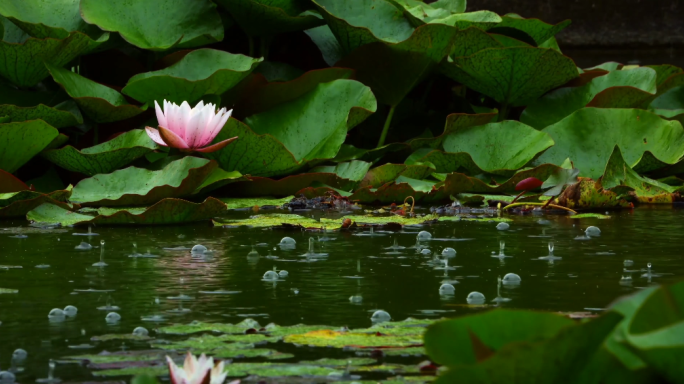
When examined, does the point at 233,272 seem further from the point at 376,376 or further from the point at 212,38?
the point at 212,38

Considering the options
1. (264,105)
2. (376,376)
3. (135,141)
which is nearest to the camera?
(376,376)

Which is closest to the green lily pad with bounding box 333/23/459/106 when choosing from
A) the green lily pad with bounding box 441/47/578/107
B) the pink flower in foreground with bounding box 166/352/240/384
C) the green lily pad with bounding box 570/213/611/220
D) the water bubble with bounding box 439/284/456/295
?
the green lily pad with bounding box 441/47/578/107

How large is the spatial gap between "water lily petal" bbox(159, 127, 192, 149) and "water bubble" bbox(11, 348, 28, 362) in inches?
67.2

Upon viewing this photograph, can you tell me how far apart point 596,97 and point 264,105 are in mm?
1449

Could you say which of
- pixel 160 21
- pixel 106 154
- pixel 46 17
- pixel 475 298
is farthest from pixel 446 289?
pixel 46 17

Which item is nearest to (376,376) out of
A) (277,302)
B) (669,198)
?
(277,302)

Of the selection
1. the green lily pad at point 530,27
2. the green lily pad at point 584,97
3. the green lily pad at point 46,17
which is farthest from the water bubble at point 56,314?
the green lily pad at point 530,27

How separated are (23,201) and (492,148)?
182 centimetres

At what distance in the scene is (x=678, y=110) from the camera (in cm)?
431

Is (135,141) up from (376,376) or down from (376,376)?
up

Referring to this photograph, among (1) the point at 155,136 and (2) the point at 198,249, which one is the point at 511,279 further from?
(1) the point at 155,136

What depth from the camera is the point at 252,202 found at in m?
3.16

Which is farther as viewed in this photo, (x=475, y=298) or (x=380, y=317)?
(x=475, y=298)

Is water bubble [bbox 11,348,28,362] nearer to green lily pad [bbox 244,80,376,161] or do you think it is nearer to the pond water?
the pond water
